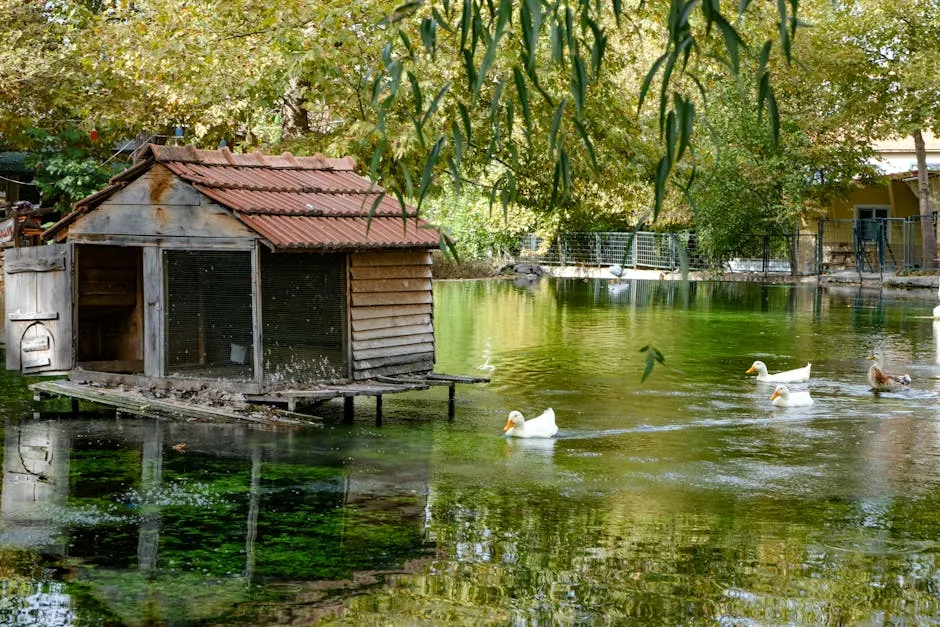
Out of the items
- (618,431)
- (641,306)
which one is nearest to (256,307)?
(618,431)

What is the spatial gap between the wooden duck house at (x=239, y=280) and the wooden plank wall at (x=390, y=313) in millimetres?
19

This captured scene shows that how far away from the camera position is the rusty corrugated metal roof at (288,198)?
1434 centimetres

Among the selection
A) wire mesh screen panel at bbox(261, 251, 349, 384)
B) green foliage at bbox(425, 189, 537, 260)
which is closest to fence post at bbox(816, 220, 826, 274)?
green foliage at bbox(425, 189, 537, 260)

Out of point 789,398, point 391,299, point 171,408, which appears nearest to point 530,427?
point 391,299

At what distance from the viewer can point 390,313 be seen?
15.9 meters

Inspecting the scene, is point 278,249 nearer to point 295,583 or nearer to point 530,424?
point 530,424

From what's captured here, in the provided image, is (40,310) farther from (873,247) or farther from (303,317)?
(873,247)

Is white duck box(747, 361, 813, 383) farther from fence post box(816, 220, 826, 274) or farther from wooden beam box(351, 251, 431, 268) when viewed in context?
fence post box(816, 220, 826, 274)

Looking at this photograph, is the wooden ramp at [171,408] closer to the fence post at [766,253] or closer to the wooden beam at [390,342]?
the wooden beam at [390,342]

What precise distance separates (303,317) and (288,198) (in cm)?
158

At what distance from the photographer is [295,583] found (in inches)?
345

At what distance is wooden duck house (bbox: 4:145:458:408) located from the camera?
1459 centimetres

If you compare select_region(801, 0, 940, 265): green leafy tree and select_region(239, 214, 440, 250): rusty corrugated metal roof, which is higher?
select_region(801, 0, 940, 265): green leafy tree

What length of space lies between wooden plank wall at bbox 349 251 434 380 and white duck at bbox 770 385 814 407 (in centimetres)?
472
